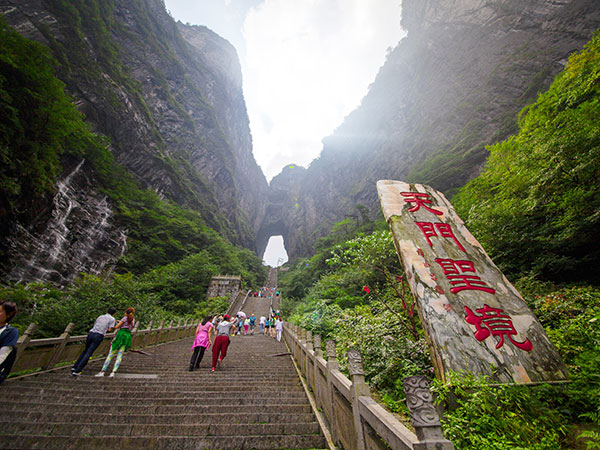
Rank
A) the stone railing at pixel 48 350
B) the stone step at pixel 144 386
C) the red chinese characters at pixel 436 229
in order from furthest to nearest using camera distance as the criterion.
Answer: the red chinese characters at pixel 436 229
the stone railing at pixel 48 350
the stone step at pixel 144 386

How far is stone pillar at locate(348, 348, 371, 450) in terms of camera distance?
5.20 feet

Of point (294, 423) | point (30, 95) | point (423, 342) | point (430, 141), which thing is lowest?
point (294, 423)

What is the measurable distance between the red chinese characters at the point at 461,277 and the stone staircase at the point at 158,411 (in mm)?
2577

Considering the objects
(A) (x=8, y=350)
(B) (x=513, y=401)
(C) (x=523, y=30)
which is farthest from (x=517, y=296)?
(C) (x=523, y=30)

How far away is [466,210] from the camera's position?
836cm

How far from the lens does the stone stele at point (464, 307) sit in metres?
2.67

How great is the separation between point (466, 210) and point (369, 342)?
681 centimetres

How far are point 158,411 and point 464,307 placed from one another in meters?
3.82

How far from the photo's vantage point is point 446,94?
86.6ft

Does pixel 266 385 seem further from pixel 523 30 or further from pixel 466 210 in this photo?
pixel 523 30

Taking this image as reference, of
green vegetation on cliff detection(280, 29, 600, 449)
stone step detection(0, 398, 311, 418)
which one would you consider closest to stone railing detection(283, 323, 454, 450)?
stone step detection(0, 398, 311, 418)

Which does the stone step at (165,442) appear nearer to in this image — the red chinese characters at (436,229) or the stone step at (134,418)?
the stone step at (134,418)

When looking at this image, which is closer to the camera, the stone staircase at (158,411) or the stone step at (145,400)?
the stone staircase at (158,411)

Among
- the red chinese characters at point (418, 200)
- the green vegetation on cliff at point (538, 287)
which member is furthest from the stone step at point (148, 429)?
the red chinese characters at point (418, 200)
